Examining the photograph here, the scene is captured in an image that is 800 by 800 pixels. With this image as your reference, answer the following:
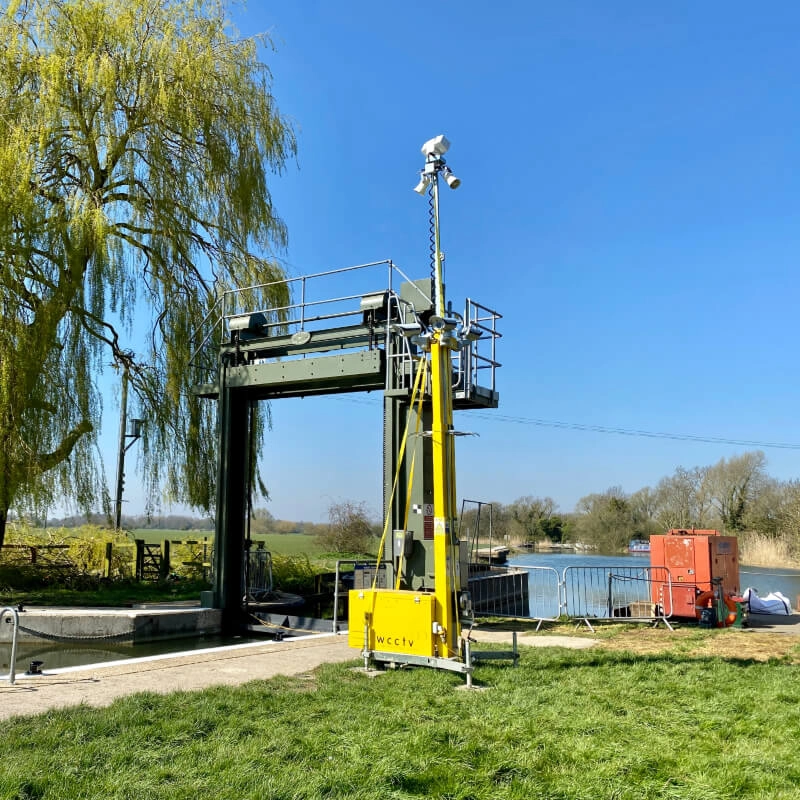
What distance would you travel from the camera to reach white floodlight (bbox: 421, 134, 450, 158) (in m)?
9.97

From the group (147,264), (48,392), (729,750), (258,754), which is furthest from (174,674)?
(147,264)

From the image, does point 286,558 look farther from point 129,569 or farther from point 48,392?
point 48,392

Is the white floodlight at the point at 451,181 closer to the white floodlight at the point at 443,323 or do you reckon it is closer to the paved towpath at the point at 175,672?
the white floodlight at the point at 443,323

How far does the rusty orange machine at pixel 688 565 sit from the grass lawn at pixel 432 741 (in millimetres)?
6752

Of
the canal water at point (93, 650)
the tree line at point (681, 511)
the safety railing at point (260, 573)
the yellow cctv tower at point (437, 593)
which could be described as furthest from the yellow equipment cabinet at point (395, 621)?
the tree line at point (681, 511)

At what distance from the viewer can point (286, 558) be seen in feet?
77.6

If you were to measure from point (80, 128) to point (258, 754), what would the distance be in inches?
658

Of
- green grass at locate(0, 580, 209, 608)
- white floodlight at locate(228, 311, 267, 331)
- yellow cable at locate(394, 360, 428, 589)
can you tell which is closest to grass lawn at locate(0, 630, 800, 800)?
yellow cable at locate(394, 360, 428, 589)

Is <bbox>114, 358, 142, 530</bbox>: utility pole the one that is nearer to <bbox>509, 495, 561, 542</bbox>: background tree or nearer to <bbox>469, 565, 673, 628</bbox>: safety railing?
<bbox>469, 565, 673, 628</bbox>: safety railing

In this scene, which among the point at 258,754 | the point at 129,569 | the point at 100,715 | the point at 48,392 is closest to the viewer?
the point at 258,754

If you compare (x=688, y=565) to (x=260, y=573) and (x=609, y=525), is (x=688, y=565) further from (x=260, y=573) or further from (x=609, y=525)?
(x=609, y=525)

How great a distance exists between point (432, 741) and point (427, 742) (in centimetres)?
6

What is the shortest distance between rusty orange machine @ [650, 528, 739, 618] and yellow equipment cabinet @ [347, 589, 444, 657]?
8.07 meters

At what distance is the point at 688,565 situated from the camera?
1555 cm
